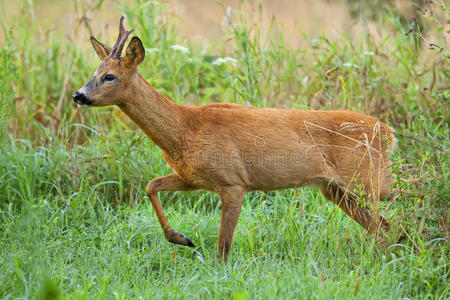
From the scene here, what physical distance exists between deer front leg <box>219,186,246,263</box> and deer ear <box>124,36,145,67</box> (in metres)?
1.25

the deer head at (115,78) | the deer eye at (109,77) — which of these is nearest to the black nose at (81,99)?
the deer head at (115,78)

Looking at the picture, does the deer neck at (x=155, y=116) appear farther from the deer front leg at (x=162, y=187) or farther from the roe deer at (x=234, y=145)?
the deer front leg at (x=162, y=187)

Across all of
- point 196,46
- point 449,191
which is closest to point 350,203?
point 449,191

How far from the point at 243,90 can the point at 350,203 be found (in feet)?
6.76

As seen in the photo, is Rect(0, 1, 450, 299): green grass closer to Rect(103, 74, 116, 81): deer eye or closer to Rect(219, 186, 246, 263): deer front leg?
Rect(219, 186, 246, 263): deer front leg

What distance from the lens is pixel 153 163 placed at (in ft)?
20.3

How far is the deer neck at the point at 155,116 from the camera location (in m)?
4.86

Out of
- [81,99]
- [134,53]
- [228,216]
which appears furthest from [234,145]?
[81,99]

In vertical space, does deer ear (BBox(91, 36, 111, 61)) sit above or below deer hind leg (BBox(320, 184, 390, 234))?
above

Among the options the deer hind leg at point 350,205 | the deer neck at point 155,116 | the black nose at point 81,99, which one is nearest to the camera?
the black nose at point 81,99

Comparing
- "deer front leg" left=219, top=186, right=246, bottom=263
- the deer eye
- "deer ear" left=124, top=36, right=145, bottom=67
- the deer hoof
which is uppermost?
"deer ear" left=124, top=36, right=145, bottom=67

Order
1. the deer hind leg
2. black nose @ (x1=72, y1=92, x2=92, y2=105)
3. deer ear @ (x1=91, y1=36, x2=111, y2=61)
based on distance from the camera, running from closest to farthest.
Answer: black nose @ (x1=72, y1=92, x2=92, y2=105)
deer ear @ (x1=91, y1=36, x2=111, y2=61)
the deer hind leg

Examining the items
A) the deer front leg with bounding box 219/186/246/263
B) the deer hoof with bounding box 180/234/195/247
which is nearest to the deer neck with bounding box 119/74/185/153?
the deer front leg with bounding box 219/186/246/263

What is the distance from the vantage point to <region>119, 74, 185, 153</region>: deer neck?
15.9 feet
